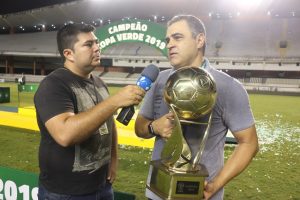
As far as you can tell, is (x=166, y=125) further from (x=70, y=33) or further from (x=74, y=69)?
(x=70, y=33)

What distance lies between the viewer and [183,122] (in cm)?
153

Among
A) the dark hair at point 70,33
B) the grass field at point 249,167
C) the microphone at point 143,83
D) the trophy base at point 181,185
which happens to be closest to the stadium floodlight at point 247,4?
the grass field at point 249,167

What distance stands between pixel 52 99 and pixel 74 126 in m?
0.29

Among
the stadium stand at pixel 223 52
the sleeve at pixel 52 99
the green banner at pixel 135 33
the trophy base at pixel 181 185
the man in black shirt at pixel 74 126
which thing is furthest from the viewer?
the stadium stand at pixel 223 52

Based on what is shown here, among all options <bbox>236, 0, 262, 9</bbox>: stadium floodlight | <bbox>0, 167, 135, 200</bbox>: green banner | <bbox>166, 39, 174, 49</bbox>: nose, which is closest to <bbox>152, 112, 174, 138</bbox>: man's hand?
<bbox>166, 39, 174, 49</bbox>: nose

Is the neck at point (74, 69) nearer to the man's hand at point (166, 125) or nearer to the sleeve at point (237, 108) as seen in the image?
the man's hand at point (166, 125)

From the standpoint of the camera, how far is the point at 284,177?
5129mm

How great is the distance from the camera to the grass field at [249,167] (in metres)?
4.45

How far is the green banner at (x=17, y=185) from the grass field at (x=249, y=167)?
5.11 ft

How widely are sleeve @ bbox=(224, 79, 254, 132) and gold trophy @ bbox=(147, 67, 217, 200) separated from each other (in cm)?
35

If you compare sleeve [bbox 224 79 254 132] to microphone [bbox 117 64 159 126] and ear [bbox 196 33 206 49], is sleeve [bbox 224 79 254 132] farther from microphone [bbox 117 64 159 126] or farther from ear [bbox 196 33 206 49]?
microphone [bbox 117 64 159 126]

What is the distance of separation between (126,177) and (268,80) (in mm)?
29410

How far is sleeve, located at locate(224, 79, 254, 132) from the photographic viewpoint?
5.88 ft

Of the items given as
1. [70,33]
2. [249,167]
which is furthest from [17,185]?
[249,167]
